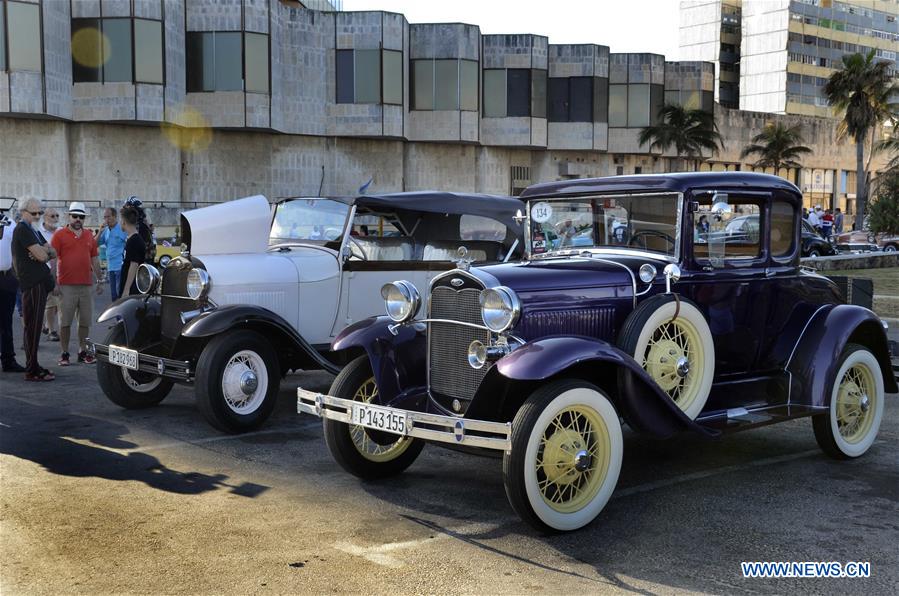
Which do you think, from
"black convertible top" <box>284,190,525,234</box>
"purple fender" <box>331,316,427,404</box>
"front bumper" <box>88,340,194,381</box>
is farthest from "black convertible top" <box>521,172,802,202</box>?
A: "front bumper" <box>88,340,194,381</box>

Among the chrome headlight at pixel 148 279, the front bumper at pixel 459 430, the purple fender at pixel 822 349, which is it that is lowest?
the front bumper at pixel 459 430

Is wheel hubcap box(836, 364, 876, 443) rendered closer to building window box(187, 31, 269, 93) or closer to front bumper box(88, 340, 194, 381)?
front bumper box(88, 340, 194, 381)

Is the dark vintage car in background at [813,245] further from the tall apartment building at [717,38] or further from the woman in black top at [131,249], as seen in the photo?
the tall apartment building at [717,38]

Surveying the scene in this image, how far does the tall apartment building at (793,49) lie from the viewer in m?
81.6

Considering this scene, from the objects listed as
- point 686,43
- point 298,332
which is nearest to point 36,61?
point 298,332

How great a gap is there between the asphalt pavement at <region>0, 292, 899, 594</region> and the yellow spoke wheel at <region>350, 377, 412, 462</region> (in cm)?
18

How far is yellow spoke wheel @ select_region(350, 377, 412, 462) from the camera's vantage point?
6066mm

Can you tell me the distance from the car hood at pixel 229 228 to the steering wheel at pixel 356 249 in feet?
2.71

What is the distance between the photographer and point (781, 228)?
673 cm

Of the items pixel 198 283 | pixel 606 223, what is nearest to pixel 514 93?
pixel 198 283

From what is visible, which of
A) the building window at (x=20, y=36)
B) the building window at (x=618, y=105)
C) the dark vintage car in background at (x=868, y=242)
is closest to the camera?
the building window at (x=20, y=36)

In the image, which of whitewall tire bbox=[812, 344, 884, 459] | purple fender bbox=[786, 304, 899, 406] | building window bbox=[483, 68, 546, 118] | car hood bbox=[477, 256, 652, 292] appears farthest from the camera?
building window bbox=[483, 68, 546, 118]

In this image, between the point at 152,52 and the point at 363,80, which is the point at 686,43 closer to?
the point at 363,80

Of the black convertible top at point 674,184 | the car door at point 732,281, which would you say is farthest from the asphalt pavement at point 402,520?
the black convertible top at point 674,184
